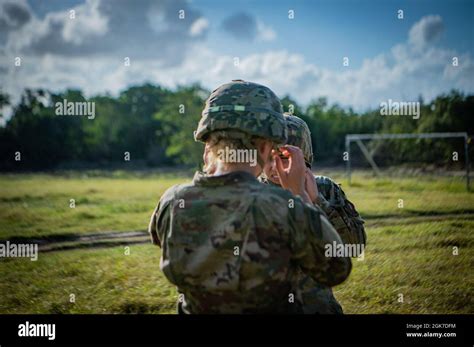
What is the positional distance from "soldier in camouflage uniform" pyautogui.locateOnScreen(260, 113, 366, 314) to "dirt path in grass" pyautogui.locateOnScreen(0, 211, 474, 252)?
4125 mm

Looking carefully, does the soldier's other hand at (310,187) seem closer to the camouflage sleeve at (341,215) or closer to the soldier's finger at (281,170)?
the soldier's finger at (281,170)

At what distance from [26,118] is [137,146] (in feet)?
32.1

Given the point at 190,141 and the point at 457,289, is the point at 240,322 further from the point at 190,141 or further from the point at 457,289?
the point at 190,141

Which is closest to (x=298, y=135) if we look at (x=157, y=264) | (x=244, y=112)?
(x=244, y=112)

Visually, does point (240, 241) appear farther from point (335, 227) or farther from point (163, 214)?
point (335, 227)

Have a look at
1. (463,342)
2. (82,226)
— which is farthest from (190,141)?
(463,342)

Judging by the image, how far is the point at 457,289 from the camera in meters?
4.73

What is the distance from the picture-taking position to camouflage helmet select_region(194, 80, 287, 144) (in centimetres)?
234

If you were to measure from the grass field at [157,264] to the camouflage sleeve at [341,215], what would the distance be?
172cm

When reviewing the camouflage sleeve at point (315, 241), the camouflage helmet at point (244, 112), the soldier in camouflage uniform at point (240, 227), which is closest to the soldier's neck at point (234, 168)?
the soldier in camouflage uniform at point (240, 227)

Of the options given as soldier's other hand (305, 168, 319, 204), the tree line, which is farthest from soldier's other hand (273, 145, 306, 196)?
the tree line

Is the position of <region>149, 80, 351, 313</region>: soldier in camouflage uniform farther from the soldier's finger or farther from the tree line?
the tree line

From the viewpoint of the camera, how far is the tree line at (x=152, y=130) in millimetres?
10562

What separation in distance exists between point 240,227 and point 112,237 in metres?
6.66
